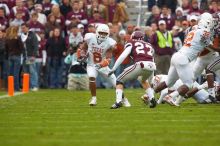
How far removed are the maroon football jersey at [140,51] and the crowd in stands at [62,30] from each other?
7.64m

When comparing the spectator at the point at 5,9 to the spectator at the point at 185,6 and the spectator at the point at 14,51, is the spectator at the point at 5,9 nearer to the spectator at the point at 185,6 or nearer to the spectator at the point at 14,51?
the spectator at the point at 14,51

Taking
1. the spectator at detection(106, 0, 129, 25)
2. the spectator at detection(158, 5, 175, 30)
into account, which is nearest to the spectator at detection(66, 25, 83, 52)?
the spectator at detection(106, 0, 129, 25)

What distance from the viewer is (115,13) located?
2433 cm

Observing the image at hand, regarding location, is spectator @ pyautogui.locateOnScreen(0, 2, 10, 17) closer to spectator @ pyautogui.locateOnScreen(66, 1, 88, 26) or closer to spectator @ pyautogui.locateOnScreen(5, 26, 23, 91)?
spectator @ pyautogui.locateOnScreen(5, 26, 23, 91)

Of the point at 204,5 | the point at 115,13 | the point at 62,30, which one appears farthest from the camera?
the point at 115,13

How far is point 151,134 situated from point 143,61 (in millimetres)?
4536

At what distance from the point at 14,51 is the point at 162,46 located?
454 cm

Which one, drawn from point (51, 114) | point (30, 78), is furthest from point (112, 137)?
point (30, 78)

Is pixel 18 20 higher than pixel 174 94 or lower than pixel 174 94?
higher

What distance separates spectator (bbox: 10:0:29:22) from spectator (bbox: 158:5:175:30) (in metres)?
4.38

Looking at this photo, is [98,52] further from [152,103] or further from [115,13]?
[115,13]

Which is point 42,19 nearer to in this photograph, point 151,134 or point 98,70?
point 98,70

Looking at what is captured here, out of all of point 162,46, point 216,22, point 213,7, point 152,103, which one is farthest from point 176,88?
point 213,7

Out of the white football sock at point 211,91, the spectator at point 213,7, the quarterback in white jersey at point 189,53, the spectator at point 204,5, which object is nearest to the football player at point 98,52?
the quarterback in white jersey at point 189,53
